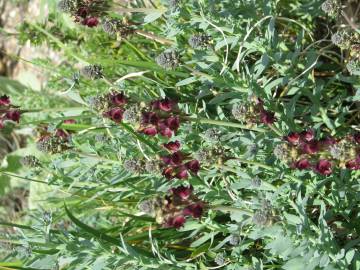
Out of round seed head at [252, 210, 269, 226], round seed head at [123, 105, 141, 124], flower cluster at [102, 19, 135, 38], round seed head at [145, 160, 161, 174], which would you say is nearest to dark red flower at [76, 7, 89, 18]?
flower cluster at [102, 19, 135, 38]

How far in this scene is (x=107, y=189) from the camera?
2393 mm

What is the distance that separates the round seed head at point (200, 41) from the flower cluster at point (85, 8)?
36cm

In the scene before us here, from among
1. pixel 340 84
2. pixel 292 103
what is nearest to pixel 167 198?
pixel 292 103

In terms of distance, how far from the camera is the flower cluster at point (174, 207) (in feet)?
5.30

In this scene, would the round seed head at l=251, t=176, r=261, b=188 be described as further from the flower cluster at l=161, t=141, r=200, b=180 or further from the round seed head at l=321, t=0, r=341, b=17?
the round seed head at l=321, t=0, r=341, b=17

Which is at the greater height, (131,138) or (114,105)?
(114,105)

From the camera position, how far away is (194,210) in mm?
1685

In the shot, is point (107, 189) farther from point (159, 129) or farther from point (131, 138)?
point (159, 129)

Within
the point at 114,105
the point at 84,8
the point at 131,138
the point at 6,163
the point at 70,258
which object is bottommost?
the point at 6,163

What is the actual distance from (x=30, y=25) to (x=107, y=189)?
1.40m

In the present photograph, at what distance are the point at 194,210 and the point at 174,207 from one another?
68 mm

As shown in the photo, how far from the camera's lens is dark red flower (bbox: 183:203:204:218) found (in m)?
1.67

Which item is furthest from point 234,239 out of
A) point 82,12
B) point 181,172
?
point 82,12

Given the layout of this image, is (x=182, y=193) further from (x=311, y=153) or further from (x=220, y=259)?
(x=220, y=259)
